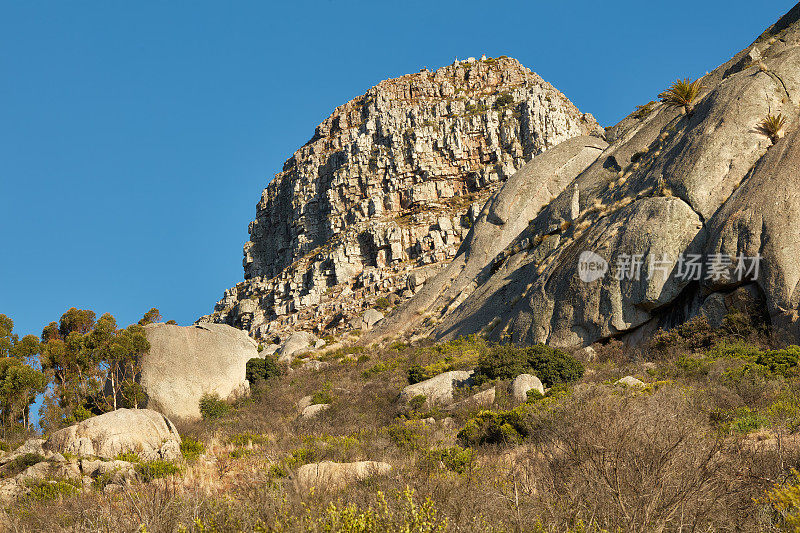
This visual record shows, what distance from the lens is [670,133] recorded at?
30.6 m

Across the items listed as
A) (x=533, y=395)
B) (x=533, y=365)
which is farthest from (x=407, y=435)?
(x=533, y=365)

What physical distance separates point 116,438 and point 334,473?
10.2m

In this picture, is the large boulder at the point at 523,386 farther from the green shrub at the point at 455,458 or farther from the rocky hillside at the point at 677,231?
the green shrub at the point at 455,458

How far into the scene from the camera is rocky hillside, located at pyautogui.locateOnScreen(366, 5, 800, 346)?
64.0ft

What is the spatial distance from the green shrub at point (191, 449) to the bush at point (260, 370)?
1129cm

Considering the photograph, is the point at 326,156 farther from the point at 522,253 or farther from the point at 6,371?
the point at 6,371

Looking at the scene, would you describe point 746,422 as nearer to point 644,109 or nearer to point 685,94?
point 685,94

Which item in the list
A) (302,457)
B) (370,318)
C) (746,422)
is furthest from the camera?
(370,318)

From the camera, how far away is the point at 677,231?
22766mm

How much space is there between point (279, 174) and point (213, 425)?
98864 millimetres

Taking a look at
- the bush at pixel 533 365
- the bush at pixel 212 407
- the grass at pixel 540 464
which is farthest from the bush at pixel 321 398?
the bush at pixel 533 365

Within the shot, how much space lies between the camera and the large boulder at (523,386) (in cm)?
1892

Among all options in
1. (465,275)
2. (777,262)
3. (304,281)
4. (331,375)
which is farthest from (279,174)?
(777,262)

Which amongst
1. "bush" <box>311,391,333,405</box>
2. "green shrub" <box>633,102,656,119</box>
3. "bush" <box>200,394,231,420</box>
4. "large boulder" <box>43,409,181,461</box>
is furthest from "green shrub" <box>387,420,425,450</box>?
"green shrub" <box>633,102,656,119</box>
